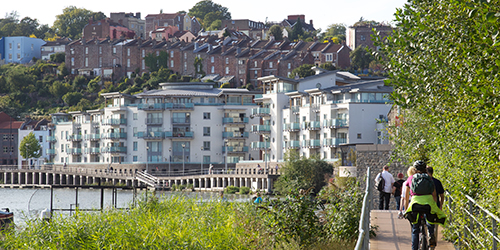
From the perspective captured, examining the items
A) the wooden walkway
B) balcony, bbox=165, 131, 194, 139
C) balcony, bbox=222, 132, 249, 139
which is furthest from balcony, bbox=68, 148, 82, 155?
the wooden walkway

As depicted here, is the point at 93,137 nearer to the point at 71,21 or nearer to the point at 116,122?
the point at 116,122

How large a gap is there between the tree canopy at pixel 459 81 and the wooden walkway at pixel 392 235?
3.89ft

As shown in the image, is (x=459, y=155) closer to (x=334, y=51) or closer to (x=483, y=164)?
(x=483, y=164)

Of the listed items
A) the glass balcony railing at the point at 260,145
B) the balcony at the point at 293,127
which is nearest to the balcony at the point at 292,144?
the balcony at the point at 293,127

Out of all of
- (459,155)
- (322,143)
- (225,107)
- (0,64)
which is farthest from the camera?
(0,64)

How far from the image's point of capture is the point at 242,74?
12238cm

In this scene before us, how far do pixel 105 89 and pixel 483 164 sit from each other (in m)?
123

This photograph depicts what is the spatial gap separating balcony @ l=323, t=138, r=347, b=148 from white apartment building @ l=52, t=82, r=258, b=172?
59.5 feet

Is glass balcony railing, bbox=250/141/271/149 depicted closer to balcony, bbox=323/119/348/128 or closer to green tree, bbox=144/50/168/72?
balcony, bbox=323/119/348/128

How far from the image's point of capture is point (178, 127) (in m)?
90.9

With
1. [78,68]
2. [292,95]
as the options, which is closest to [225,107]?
[292,95]

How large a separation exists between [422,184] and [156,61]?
125m

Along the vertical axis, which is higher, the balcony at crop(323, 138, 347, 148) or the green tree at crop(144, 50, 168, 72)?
the green tree at crop(144, 50, 168, 72)

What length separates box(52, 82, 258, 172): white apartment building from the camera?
89188 millimetres
